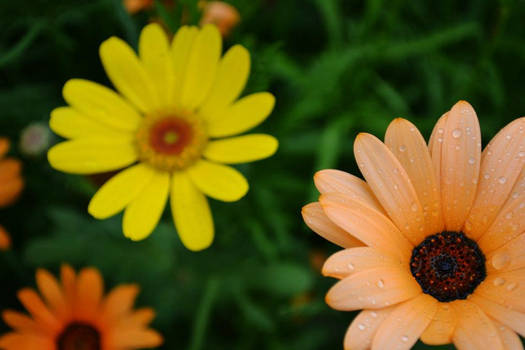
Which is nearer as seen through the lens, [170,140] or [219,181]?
[219,181]

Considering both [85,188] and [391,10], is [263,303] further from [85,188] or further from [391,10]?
[391,10]

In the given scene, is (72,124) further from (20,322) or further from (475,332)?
(475,332)

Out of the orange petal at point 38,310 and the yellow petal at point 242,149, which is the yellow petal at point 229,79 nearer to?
the yellow petal at point 242,149

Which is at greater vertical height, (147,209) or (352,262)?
(147,209)

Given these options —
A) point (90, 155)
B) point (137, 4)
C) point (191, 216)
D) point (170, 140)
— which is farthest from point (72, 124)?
point (137, 4)

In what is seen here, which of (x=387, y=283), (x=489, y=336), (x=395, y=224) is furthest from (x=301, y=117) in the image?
(x=489, y=336)

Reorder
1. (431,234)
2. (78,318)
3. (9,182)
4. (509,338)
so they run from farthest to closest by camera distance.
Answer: (9,182)
(78,318)
(431,234)
(509,338)

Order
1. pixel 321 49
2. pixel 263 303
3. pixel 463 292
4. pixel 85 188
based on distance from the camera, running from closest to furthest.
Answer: pixel 463 292
pixel 85 188
pixel 263 303
pixel 321 49
